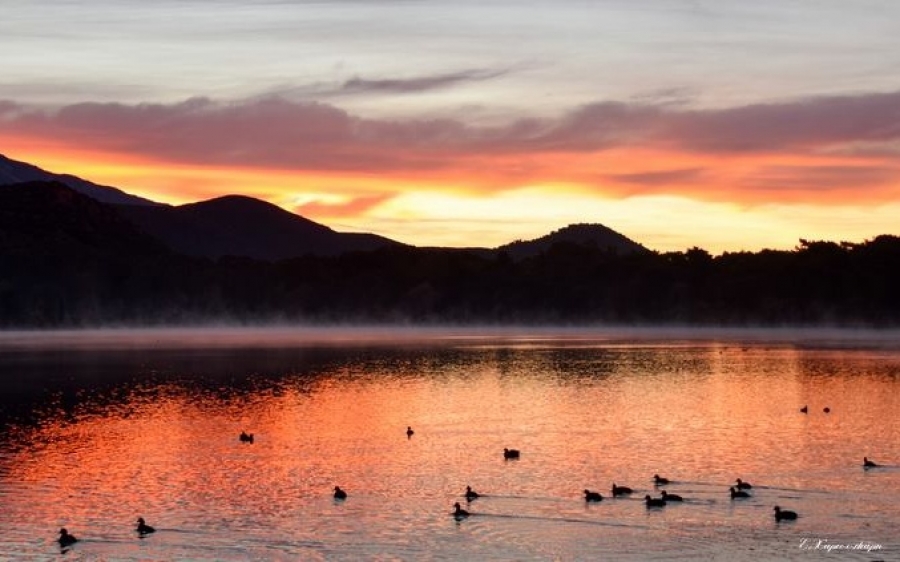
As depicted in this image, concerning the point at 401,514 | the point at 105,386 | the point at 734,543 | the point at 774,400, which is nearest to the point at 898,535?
the point at 734,543

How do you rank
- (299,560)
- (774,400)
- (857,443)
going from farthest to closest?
1. (774,400)
2. (857,443)
3. (299,560)

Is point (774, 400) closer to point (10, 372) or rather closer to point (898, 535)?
point (898, 535)

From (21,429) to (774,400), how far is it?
51.8 metres

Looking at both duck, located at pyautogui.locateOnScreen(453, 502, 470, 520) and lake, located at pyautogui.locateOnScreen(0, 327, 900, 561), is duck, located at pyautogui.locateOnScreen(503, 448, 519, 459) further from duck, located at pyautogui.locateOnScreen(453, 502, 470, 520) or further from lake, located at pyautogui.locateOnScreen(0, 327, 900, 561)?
duck, located at pyautogui.locateOnScreen(453, 502, 470, 520)

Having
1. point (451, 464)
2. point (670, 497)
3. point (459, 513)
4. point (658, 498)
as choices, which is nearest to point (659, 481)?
point (658, 498)

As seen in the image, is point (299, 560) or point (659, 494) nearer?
point (299, 560)

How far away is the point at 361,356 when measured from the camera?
156 meters

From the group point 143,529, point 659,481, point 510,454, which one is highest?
point 510,454

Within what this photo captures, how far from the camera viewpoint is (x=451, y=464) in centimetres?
5900

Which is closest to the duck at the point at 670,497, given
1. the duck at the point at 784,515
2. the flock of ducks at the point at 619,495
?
the flock of ducks at the point at 619,495

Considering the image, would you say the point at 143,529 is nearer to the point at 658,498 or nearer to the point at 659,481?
the point at 658,498

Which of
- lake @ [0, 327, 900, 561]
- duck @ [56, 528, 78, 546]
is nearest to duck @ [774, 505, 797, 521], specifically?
lake @ [0, 327, 900, 561]

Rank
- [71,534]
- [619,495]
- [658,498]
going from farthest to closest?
[619,495] → [658,498] → [71,534]

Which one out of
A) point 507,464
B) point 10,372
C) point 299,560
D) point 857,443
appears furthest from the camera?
point 10,372
